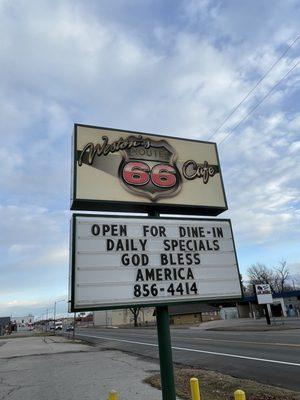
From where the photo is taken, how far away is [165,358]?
6.24 meters

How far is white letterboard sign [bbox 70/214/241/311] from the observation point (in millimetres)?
5941

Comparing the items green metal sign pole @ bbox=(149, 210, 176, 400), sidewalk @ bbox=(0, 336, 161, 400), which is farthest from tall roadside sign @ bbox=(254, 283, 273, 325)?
green metal sign pole @ bbox=(149, 210, 176, 400)

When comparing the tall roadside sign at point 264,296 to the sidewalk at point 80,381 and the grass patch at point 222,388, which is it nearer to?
the sidewalk at point 80,381

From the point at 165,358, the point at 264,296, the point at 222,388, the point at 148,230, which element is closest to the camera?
the point at 165,358

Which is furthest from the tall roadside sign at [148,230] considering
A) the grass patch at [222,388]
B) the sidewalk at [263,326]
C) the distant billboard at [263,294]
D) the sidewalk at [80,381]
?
the distant billboard at [263,294]

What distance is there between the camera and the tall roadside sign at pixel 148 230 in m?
6.05

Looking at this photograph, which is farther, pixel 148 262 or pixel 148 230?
pixel 148 230

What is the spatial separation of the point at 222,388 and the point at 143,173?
6104 mm

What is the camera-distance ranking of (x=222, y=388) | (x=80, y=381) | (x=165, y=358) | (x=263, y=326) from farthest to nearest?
1. (x=263, y=326)
2. (x=80, y=381)
3. (x=222, y=388)
4. (x=165, y=358)

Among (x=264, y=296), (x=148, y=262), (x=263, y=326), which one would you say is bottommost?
(x=263, y=326)

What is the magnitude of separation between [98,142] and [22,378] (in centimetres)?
1061

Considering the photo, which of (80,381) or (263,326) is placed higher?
(263,326)

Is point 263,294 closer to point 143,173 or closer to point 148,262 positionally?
point 143,173

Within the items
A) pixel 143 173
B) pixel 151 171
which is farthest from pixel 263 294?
pixel 143 173
